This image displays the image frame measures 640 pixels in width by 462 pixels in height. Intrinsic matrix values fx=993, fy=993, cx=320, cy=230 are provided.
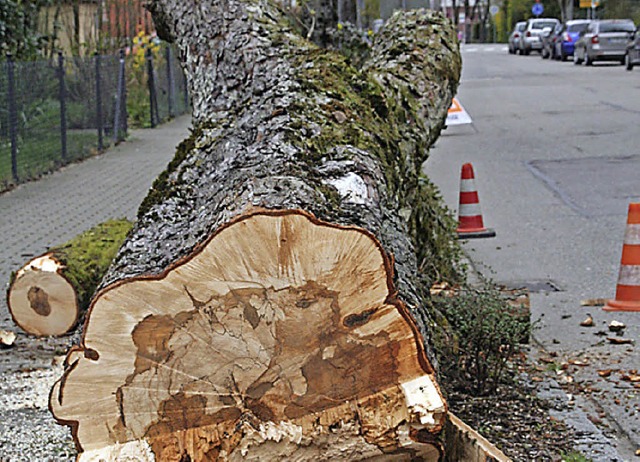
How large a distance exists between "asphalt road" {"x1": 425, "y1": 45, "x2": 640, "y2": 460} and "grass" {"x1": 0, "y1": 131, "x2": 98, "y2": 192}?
5264 mm

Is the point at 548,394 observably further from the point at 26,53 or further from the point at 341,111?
the point at 26,53

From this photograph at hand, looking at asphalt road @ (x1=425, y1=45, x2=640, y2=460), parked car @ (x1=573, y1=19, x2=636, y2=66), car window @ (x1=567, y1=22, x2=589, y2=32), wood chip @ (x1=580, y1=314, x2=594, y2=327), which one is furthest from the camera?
car window @ (x1=567, y1=22, x2=589, y2=32)

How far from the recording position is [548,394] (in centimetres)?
487

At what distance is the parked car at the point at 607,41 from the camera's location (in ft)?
119

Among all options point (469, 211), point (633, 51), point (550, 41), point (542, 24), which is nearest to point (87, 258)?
point (469, 211)

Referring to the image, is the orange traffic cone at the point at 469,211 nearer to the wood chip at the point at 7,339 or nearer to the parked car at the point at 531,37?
the wood chip at the point at 7,339

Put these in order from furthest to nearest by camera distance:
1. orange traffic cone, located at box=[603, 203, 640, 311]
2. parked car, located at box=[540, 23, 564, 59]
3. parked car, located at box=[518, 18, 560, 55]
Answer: parked car, located at box=[518, 18, 560, 55] → parked car, located at box=[540, 23, 564, 59] → orange traffic cone, located at box=[603, 203, 640, 311]

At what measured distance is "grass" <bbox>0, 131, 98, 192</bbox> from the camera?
1226cm

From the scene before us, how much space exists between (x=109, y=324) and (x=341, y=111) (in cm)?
177

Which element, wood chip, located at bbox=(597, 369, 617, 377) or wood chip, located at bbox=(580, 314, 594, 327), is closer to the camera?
wood chip, located at bbox=(597, 369, 617, 377)

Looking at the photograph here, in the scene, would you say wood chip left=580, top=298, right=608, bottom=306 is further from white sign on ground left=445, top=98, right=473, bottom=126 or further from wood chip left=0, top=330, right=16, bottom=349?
white sign on ground left=445, top=98, right=473, bottom=126

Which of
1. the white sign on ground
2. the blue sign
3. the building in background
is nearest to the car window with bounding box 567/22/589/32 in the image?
the building in background

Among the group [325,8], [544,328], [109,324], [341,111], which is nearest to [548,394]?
[544,328]

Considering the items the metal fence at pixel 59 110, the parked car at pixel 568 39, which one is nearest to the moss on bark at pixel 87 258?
the metal fence at pixel 59 110
